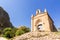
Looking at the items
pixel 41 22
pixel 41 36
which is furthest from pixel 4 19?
pixel 41 36

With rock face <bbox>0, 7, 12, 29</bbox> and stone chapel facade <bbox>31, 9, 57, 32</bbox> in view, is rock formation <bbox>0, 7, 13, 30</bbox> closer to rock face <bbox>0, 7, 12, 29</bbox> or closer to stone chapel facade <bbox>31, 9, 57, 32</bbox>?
rock face <bbox>0, 7, 12, 29</bbox>

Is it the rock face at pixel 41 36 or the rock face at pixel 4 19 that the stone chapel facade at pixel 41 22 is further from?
the rock face at pixel 4 19

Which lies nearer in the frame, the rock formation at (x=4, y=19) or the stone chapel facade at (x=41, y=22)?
the stone chapel facade at (x=41, y=22)

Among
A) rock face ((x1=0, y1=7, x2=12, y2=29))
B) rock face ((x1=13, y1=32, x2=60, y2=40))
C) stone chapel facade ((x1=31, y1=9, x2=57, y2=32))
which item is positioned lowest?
rock face ((x1=13, y1=32, x2=60, y2=40))

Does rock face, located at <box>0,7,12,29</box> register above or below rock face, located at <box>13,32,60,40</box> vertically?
above

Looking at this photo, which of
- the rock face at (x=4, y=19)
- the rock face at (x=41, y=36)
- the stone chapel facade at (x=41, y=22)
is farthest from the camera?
the rock face at (x=4, y=19)

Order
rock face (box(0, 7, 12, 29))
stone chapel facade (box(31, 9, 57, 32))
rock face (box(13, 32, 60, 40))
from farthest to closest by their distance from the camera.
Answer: rock face (box(0, 7, 12, 29)) → stone chapel facade (box(31, 9, 57, 32)) → rock face (box(13, 32, 60, 40))

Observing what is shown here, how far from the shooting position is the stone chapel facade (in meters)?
33.1

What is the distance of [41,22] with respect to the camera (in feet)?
115

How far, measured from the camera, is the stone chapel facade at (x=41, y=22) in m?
33.1

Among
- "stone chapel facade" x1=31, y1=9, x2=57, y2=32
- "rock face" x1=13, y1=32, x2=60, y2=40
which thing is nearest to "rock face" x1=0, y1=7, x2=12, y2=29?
"stone chapel facade" x1=31, y1=9, x2=57, y2=32

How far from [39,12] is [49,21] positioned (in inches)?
187

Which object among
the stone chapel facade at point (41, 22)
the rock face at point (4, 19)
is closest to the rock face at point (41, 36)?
the stone chapel facade at point (41, 22)

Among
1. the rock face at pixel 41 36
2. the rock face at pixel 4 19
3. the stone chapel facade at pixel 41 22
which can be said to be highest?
the rock face at pixel 4 19
